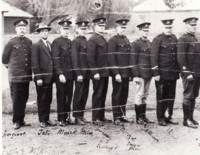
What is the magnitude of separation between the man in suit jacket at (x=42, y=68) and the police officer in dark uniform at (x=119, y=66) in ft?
2.50

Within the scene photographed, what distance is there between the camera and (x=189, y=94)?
465cm

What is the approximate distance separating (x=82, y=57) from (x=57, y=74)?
0.37 m

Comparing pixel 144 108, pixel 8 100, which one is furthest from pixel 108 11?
pixel 8 100

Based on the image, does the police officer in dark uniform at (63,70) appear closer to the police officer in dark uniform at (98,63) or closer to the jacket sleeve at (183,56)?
the police officer in dark uniform at (98,63)

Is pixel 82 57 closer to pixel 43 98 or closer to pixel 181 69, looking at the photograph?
pixel 43 98

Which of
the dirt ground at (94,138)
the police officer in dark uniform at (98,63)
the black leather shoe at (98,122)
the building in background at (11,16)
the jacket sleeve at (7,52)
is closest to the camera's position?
the dirt ground at (94,138)

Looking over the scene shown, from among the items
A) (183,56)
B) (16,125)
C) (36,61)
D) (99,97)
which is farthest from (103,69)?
(16,125)

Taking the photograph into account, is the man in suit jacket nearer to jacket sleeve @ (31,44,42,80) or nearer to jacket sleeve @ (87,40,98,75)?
jacket sleeve @ (31,44,42,80)

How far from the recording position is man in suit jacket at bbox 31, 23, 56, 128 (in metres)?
4.38

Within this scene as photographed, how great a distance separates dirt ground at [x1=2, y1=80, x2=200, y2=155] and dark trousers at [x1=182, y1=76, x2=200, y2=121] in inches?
6.1

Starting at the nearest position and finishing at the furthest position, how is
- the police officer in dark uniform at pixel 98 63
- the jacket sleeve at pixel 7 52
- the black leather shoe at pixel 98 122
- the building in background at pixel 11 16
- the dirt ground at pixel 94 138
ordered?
the dirt ground at pixel 94 138 → the jacket sleeve at pixel 7 52 → the building in background at pixel 11 16 → the police officer in dark uniform at pixel 98 63 → the black leather shoe at pixel 98 122

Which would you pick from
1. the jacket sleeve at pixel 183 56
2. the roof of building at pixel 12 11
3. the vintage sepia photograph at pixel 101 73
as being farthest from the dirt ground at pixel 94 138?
the roof of building at pixel 12 11

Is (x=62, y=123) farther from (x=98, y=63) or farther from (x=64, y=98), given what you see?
(x=98, y=63)

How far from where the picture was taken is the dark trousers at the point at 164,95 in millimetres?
4703
